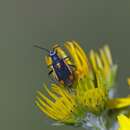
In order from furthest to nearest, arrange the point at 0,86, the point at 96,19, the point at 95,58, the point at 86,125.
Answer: the point at 96,19 → the point at 0,86 → the point at 95,58 → the point at 86,125

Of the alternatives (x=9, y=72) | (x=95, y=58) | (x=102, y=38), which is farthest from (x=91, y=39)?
(x=95, y=58)

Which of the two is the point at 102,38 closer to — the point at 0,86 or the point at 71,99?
the point at 0,86

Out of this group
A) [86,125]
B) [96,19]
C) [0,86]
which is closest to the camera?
[86,125]

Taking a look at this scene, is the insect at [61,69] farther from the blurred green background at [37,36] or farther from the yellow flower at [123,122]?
the blurred green background at [37,36]

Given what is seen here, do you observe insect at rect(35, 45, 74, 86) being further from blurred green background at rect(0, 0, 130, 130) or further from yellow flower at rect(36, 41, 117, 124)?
blurred green background at rect(0, 0, 130, 130)

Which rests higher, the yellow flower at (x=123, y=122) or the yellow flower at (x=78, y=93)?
the yellow flower at (x=78, y=93)

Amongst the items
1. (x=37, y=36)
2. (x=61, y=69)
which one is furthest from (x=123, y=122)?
(x=37, y=36)

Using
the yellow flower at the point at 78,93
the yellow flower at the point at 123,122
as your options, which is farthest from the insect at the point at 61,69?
the yellow flower at the point at 123,122

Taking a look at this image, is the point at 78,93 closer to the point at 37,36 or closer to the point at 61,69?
the point at 61,69

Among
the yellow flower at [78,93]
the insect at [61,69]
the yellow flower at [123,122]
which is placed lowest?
the yellow flower at [123,122]
